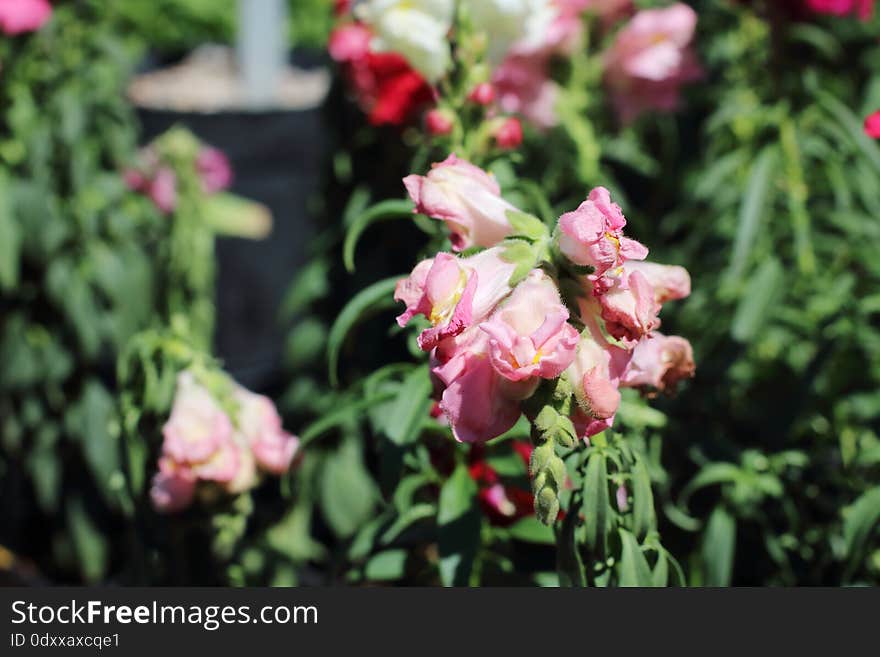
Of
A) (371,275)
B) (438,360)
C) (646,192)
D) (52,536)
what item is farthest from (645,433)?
(52,536)

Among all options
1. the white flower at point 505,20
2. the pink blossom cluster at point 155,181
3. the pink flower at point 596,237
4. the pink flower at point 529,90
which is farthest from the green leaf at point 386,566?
the pink blossom cluster at point 155,181

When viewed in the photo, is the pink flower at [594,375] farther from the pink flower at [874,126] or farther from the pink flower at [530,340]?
the pink flower at [874,126]

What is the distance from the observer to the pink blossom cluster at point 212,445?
1.27 meters

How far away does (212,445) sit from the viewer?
1278 millimetres

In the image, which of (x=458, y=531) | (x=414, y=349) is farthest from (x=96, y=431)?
(x=458, y=531)

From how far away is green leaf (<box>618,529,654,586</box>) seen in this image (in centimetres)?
93

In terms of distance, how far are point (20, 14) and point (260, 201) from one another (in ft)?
6.00

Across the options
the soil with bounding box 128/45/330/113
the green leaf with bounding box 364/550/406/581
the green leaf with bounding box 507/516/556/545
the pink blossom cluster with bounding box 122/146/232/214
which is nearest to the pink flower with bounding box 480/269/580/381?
the green leaf with bounding box 507/516/556/545

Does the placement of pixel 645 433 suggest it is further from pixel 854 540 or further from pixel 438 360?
pixel 438 360

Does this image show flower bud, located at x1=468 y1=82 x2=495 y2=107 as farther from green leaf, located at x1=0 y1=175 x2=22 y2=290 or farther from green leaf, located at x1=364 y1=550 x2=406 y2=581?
green leaf, located at x1=0 y1=175 x2=22 y2=290

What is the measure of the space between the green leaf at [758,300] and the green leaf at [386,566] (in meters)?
0.60

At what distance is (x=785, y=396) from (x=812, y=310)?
17 cm

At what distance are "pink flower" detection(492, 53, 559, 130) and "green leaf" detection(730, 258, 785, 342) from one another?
50 cm

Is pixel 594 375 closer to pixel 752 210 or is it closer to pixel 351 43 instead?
pixel 752 210
